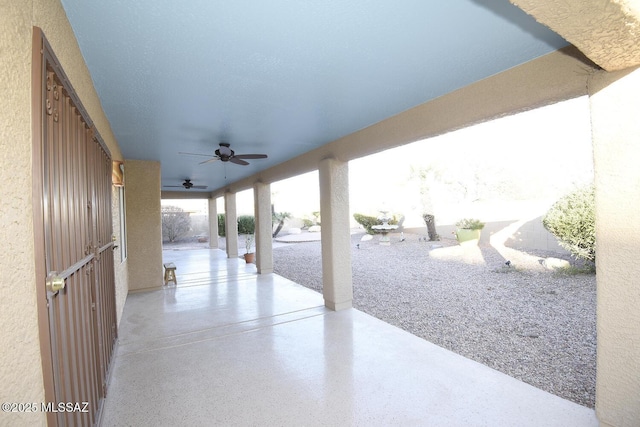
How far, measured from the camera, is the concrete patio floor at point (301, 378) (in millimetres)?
2434

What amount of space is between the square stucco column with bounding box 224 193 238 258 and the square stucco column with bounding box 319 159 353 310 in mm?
6854

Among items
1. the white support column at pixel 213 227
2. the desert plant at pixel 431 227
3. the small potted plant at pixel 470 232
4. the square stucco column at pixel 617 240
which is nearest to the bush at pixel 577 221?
the small potted plant at pixel 470 232

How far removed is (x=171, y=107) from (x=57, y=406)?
2.93 m

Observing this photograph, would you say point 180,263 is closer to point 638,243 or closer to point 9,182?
point 9,182

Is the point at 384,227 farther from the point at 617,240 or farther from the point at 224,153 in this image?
the point at 617,240

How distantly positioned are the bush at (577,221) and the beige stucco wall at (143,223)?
9362 mm

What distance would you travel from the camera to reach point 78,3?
1648 mm

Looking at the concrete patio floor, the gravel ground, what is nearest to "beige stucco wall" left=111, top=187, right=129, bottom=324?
the concrete patio floor

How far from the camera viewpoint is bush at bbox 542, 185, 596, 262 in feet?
21.5

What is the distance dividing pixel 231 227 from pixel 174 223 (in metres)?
9.18

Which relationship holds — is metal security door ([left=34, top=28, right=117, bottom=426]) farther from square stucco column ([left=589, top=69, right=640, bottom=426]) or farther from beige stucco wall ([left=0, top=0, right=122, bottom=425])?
square stucco column ([left=589, top=69, right=640, bottom=426])

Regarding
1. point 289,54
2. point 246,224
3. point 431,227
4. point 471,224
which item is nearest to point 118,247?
point 289,54

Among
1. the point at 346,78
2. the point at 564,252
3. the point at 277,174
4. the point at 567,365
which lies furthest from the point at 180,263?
the point at 564,252

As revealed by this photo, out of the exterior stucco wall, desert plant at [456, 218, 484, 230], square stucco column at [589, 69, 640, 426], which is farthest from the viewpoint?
desert plant at [456, 218, 484, 230]
